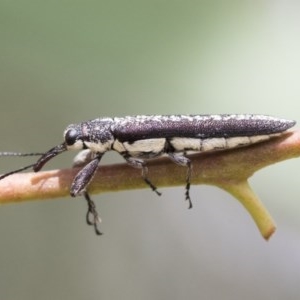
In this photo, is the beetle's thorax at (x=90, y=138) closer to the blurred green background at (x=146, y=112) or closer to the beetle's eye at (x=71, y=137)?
the beetle's eye at (x=71, y=137)

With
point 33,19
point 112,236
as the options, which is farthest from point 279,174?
point 33,19

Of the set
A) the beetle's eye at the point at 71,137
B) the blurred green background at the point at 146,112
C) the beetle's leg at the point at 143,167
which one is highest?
the beetle's leg at the point at 143,167

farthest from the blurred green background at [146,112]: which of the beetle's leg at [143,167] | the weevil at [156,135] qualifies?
the beetle's leg at [143,167]

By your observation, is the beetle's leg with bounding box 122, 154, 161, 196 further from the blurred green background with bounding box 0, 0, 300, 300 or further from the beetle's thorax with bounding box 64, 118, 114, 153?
the blurred green background with bounding box 0, 0, 300, 300

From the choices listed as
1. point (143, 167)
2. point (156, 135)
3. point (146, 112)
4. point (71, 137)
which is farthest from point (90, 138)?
point (146, 112)

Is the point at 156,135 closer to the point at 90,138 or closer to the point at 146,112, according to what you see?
the point at 90,138

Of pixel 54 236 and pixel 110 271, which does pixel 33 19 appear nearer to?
pixel 54 236
